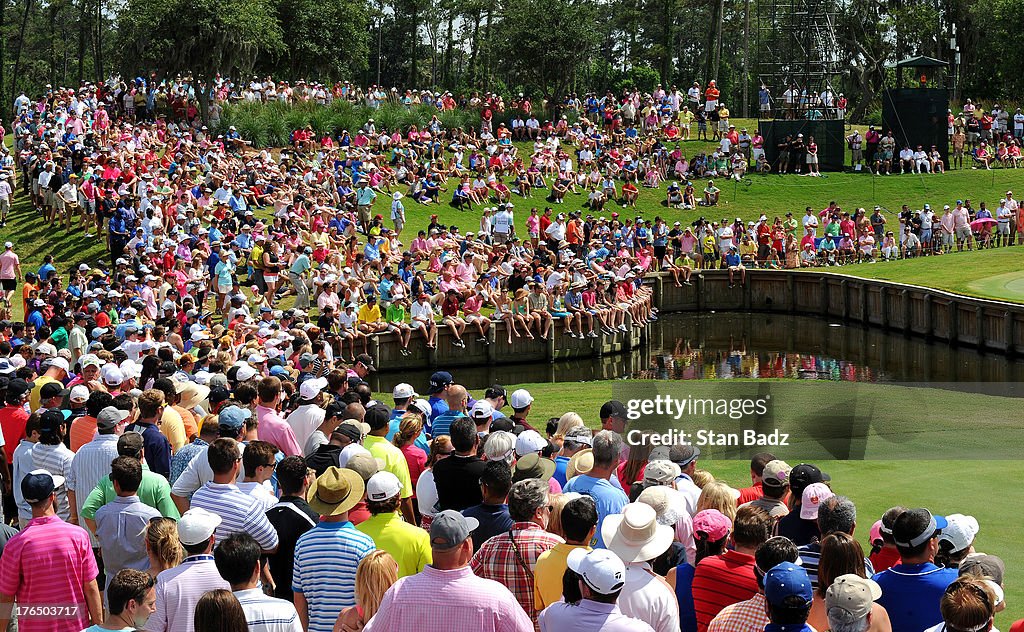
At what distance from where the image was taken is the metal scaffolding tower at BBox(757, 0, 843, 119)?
4706 cm

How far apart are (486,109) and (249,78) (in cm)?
1035

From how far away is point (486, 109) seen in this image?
48.7 meters

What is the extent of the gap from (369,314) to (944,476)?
15865 millimetres

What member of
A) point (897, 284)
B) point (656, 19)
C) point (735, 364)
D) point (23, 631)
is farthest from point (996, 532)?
point (656, 19)

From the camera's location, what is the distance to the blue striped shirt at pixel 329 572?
644 cm

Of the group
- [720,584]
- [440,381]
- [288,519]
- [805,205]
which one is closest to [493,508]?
[288,519]

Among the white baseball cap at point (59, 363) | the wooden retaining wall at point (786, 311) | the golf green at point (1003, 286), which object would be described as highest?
the white baseball cap at point (59, 363)

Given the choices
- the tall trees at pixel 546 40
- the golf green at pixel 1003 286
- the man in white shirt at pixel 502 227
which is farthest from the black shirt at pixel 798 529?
the tall trees at pixel 546 40

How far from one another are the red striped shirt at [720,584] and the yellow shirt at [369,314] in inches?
800

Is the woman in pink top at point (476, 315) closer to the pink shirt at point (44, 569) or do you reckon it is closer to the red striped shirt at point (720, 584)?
the pink shirt at point (44, 569)

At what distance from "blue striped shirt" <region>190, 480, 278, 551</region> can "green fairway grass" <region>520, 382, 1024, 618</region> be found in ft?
16.4

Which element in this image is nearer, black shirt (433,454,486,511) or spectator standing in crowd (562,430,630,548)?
spectator standing in crowd (562,430,630,548)

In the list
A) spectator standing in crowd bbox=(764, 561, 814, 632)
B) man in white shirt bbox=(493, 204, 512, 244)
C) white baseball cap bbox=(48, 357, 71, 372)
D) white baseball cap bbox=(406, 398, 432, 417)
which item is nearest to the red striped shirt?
spectator standing in crowd bbox=(764, 561, 814, 632)

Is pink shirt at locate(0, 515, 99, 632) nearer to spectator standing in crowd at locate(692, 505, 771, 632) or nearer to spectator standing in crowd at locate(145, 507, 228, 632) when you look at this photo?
spectator standing in crowd at locate(145, 507, 228, 632)
